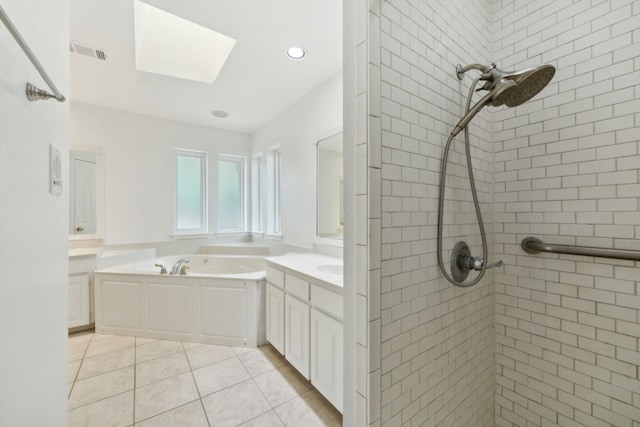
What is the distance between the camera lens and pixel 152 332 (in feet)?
8.55

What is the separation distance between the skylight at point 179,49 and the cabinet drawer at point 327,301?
7.14 feet

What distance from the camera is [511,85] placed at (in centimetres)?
90

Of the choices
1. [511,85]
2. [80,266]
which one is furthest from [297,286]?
[80,266]

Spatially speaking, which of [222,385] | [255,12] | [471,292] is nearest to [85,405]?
[222,385]

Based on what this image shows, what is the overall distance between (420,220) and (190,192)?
3.89 m

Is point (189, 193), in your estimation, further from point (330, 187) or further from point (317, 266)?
point (317, 266)

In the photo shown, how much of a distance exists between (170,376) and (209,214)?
2475mm

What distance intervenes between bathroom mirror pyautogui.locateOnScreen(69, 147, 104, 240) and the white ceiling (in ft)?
2.25

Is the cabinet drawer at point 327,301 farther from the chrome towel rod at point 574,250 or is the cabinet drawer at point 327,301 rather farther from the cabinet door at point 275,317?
the chrome towel rod at point 574,250

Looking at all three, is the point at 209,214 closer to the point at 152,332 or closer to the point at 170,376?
the point at 152,332

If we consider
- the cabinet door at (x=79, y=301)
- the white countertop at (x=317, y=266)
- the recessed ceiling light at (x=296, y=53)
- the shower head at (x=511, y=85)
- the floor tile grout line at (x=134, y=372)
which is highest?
the recessed ceiling light at (x=296, y=53)

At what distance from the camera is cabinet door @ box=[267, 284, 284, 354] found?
2.14 m

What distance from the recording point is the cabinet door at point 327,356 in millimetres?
1529

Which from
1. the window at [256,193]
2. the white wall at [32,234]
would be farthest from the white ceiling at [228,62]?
the white wall at [32,234]
